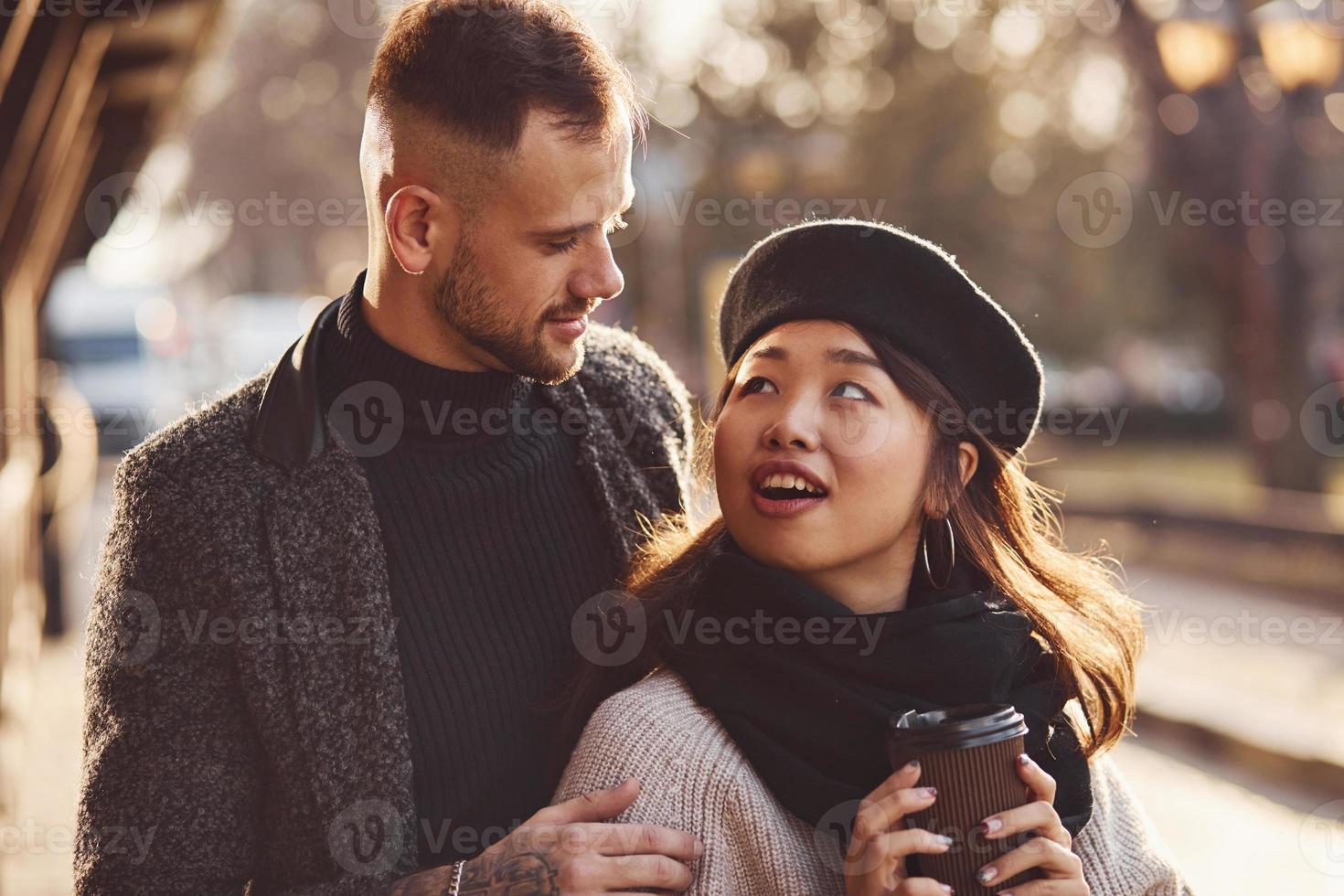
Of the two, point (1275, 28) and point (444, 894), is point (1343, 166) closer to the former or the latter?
point (1275, 28)

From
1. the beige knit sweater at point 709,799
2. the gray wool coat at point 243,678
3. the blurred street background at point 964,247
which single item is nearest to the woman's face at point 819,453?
the beige knit sweater at point 709,799

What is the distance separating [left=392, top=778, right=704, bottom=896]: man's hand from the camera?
228cm

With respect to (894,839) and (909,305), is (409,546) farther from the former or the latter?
(894,839)

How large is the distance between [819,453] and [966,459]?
35 cm

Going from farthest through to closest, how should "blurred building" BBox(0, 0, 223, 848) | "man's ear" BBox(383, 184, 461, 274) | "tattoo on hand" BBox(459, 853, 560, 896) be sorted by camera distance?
"blurred building" BBox(0, 0, 223, 848)
"man's ear" BBox(383, 184, 461, 274)
"tattoo on hand" BBox(459, 853, 560, 896)

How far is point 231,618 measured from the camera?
265 cm

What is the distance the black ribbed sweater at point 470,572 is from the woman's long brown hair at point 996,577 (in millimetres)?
194

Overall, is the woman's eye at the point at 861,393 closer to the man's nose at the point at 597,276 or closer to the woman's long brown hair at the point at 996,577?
the woman's long brown hair at the point at 996,577

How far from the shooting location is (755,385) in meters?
2.55

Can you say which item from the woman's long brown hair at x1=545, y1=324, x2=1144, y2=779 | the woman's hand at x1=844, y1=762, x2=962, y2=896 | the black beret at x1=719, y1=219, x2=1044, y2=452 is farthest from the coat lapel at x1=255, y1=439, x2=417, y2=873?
the woman's hand at x1=844, y1=762, x2=962, y2=896

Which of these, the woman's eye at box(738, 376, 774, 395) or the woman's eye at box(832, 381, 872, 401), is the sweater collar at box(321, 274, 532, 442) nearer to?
the woman's eye at box(738, 376, 774, 395)

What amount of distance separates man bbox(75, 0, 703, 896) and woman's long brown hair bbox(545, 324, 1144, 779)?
27 centimetres

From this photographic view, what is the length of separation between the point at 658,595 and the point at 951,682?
608 mm

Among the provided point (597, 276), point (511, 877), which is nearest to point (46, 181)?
point (597, 276)
